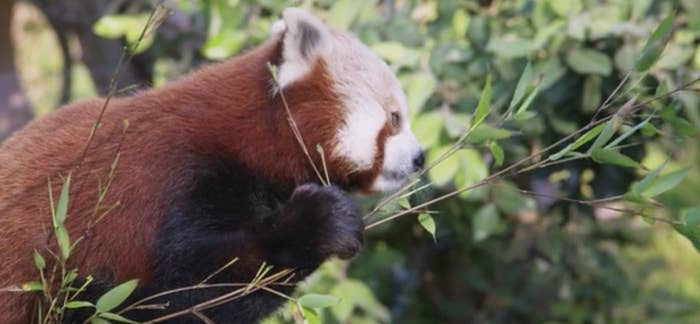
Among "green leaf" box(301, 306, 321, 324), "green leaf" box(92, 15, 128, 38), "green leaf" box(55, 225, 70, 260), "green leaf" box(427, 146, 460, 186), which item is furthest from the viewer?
"green leaf" box(92, 15, 128, 38)

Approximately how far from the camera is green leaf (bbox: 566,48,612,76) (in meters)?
4.05

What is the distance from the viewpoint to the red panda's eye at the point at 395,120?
8.93 feet

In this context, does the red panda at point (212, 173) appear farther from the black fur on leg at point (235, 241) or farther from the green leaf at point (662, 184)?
the green leaf at point (662, 184)

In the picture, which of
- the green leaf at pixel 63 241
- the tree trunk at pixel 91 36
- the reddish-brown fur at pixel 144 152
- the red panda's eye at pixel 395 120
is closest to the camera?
the green leaf at pixel 63 241

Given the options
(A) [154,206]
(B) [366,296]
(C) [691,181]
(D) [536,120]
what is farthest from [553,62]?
(C) [691,181]

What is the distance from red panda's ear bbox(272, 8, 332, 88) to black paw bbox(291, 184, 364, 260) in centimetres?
29

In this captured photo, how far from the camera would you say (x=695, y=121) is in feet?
13.2

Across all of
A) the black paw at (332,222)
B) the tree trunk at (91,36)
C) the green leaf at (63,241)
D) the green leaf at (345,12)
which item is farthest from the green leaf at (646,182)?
the tree trunk at (91,36)

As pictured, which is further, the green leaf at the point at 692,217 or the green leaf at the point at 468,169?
the green leaf at the point at 468,169

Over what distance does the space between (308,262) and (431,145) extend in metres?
1.52

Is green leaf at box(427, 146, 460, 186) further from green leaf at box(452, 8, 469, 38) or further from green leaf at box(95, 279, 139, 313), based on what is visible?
green leaf at box(95, 279, 139, 313)

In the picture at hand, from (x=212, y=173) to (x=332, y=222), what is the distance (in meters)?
0.25

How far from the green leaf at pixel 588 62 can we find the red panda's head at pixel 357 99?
56.4 inches

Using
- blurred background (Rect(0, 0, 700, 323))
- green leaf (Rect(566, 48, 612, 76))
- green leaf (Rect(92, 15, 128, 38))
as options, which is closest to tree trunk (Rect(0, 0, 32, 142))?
blurred background (Rect(0, 0, 700, 323))
